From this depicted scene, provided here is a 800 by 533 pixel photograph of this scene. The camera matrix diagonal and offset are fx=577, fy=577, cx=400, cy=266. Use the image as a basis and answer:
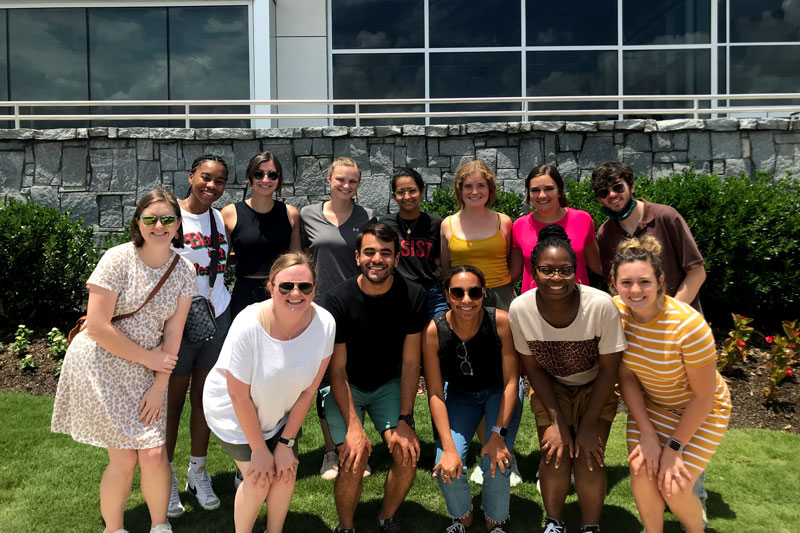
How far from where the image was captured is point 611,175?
3564mm

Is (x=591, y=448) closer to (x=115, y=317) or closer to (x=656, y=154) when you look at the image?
(x=115, y=317)

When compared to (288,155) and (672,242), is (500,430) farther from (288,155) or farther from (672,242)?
(288,155)

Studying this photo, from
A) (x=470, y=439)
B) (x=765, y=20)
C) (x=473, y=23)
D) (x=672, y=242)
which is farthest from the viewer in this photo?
(x=473, y=23)

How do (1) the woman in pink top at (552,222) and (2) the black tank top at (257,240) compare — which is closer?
(1) the woman in pink top at (552,222)

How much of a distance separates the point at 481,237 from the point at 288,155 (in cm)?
540

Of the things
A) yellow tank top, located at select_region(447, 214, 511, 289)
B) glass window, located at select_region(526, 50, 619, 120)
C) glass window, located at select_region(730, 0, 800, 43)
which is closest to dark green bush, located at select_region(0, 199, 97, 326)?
yellow tank top, located at select_region(447, 214, 511, 289)

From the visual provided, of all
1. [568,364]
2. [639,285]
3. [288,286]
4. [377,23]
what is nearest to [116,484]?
[288,286]

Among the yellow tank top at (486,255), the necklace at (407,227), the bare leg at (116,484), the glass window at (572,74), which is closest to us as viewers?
the bare leg at (116,484)

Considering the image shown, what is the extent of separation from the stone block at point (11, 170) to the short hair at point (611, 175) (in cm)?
862

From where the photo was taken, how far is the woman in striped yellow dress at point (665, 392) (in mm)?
2844

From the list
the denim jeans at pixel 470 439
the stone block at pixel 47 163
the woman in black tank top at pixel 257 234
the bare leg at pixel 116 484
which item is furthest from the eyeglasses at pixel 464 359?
the stone block at pixel 47 163

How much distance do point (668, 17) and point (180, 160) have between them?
33.0 ft

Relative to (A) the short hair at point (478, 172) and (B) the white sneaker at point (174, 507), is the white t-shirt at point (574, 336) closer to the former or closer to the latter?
(A) the short hair at point (478, 172)

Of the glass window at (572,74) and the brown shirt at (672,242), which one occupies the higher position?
the glass window at (572,74)
